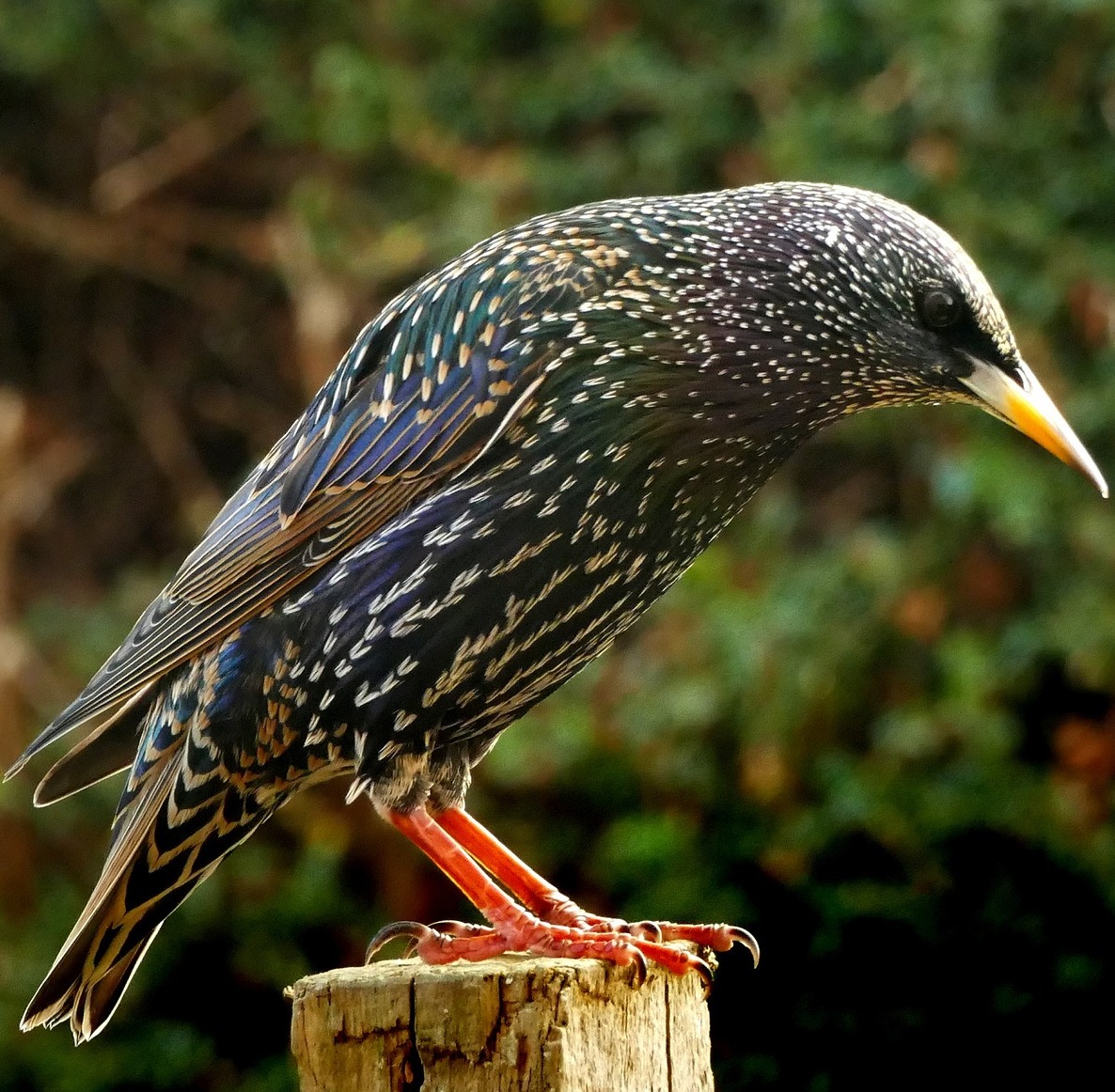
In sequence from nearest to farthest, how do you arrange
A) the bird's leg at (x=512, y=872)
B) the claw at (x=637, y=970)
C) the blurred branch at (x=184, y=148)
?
the claw at (x=637, y=970)
the bird's leg at (x=512, y=872)
the blurred branch at (x=184, y=148)

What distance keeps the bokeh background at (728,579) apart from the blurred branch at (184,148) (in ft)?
0.05

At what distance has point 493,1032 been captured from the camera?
2.29 m

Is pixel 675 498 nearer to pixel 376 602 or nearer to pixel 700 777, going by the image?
pixel 376 602

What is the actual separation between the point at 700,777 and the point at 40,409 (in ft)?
11.0

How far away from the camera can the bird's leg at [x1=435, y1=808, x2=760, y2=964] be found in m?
2.65

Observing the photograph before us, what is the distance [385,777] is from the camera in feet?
9.09

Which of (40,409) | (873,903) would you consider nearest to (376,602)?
(873,903)

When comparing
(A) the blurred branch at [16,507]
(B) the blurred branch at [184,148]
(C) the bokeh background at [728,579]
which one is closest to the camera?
(C) the bokeh background at [728,579]

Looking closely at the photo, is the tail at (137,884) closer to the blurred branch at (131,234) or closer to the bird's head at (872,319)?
the bird's head at (872,319)

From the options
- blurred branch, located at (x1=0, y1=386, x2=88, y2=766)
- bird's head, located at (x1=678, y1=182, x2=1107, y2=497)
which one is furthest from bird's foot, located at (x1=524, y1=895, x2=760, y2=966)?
blurred branch, located at (x1=0, y1=386, x2=88, y2=766)

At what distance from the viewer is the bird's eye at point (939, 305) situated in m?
2.72

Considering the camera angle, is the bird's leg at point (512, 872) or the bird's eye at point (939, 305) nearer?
the bird's eye at point (939, 305)

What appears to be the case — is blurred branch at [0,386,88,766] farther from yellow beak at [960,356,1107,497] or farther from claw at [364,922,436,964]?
yellow beak at [960,356,1107,497]

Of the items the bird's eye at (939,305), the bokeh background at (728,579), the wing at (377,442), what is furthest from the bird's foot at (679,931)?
the bird's eye at (939,305)
